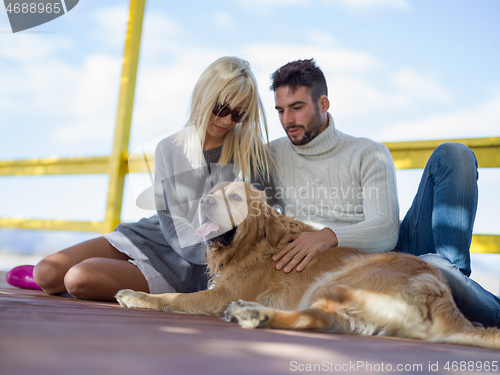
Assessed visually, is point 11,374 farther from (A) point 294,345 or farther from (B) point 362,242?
(B) point 362,242

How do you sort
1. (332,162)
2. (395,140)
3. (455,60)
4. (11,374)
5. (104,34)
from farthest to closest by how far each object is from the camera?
(104,34), (455,60), (395,140), (332,162), (11,374)

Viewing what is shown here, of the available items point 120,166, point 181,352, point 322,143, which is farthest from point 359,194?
point 120,166

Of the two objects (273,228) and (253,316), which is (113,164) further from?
(253,316)

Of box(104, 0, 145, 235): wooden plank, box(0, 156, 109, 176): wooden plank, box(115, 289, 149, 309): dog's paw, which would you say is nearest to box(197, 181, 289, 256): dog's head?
box(115, 289, 149, 309): dog's paw

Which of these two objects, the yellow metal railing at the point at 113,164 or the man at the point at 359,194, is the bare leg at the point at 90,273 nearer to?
the man at the point at 359,194

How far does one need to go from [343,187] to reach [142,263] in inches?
49.7

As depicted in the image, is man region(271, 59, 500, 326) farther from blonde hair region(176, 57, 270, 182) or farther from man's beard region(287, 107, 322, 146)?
blonde hair region(176, 57, 270, 182)

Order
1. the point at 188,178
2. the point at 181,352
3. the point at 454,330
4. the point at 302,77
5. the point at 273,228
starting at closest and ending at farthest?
the point at 181,352 < the point at 454,330 < the point at 273,228 < the point at 188,178 < the point at 302,77

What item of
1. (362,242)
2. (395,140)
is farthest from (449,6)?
(362,242)

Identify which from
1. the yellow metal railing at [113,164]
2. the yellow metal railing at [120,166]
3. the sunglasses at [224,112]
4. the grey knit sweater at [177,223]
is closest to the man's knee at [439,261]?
the yellow metal railing at [120,166]

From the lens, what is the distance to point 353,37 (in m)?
4.37

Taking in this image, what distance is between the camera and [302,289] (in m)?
1.62

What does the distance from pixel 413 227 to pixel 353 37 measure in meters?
3.10

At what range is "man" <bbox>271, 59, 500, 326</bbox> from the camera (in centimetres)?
172
